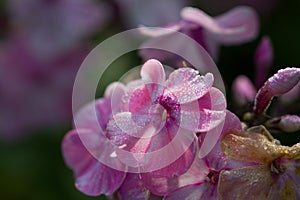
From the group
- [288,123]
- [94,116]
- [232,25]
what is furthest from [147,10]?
[288,123]

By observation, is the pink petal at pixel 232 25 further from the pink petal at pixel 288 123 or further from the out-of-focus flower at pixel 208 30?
the pink petal at pixel 288 123

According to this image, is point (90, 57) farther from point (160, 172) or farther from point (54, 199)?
point (160, 172)

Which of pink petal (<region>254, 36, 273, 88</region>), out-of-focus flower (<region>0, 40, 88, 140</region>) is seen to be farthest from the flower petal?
out-of-focus flower (<region>0, 40, 88, 140</region>)

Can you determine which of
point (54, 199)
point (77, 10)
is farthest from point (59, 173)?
point (77, 10)

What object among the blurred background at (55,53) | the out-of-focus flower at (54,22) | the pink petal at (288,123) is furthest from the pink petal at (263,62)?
the out-of-focus flower at (54,22)

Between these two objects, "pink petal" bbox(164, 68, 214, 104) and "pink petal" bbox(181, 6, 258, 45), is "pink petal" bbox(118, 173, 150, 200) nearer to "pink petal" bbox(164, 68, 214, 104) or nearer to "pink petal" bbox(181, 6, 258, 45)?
"pink petal" bbox(164, 68, 214, 104)

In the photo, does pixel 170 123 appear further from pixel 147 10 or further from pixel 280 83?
pixel 147 10

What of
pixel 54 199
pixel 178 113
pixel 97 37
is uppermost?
pixel 178 113
